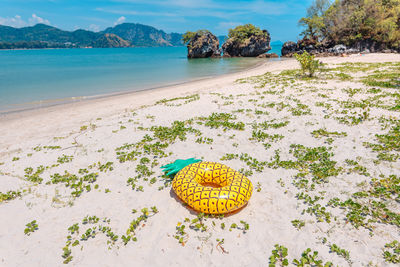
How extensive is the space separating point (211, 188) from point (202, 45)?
84.2m

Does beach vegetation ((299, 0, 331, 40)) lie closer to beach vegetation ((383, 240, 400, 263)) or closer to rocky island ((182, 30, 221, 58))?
rocky island ((182, 30, 221, 58))

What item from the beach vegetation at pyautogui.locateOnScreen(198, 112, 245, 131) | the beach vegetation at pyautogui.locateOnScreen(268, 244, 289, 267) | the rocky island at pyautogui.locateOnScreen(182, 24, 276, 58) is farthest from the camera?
the rocky island at pyautogui.locateOnScreen(182, 24, 276, 58)

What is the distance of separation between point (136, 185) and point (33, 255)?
9.20ft

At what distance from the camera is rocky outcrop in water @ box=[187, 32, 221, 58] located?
270 ft

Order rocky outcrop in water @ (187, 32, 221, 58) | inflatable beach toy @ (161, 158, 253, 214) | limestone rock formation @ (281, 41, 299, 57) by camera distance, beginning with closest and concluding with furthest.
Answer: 1. inflatable beach toy @ (161, 158, 253, 214)
2. limestone rock formation @ (281, 41, 299, 57)
3. rocky outcrop in water @ (187, 32, 221, 58)

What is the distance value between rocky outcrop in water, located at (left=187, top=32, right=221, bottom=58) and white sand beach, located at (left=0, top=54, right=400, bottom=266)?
251ft

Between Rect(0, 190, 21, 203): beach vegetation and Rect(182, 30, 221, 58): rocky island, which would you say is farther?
Rect(182, 30, 221, 58): rocky island

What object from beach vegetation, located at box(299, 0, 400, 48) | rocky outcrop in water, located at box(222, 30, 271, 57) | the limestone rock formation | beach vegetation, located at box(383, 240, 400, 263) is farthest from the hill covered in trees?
beach vegetation, located at box(383, 240, 400, 263)

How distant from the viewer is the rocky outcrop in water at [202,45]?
82.4 m

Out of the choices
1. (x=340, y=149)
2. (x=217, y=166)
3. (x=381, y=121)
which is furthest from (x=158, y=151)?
(x=381, y=121)

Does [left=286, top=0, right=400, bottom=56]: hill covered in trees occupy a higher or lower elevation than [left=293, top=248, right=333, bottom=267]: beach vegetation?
higher

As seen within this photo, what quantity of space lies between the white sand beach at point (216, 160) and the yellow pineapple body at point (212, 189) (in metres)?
0.31

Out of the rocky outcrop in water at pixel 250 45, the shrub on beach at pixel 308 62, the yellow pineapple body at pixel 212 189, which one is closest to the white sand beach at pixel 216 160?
the yellow pineapple body at pixel 212 189

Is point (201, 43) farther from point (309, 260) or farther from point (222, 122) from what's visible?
point (309, 260)
